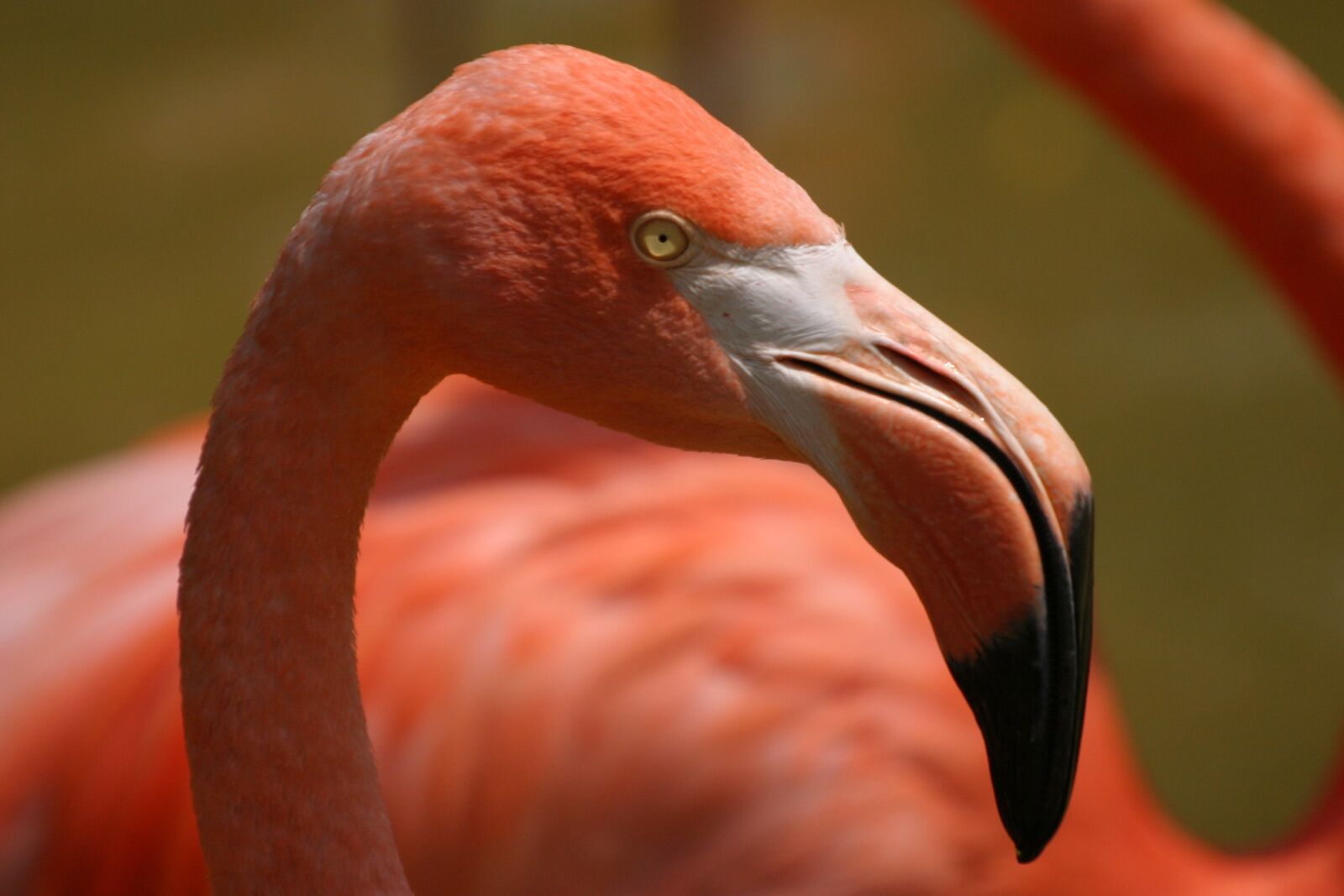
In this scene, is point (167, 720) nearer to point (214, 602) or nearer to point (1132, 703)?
point (214, 602)

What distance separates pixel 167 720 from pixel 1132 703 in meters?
2.24

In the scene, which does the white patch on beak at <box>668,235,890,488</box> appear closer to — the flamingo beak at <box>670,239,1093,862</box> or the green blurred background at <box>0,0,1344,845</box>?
the flamingo beak at <box>670,239,1093,862</box>

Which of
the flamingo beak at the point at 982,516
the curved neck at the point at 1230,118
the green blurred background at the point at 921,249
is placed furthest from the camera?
the green blurred background at the point at 921,249

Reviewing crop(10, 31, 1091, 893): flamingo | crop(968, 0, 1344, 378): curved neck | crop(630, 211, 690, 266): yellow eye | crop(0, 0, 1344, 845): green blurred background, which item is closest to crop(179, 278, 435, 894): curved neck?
crop(10, 31, 1091, 893): flamingo

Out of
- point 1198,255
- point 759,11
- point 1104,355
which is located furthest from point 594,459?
point 759,11

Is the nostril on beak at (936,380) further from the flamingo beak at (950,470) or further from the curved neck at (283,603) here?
the curved neck at (283,603)

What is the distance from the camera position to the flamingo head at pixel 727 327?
103 centimetres

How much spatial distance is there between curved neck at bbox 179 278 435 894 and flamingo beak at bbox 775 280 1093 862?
0.32 meters

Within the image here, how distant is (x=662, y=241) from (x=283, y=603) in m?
0.38

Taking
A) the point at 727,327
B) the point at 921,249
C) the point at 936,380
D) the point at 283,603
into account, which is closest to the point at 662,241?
the point at 727,327

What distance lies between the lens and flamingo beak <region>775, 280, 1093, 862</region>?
1.02 meters

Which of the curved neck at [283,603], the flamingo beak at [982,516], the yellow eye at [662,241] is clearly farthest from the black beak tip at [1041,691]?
the curved neck at [283,603]

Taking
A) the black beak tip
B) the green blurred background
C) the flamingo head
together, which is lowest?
the green blurred background

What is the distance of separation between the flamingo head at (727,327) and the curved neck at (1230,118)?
128 centimetres
